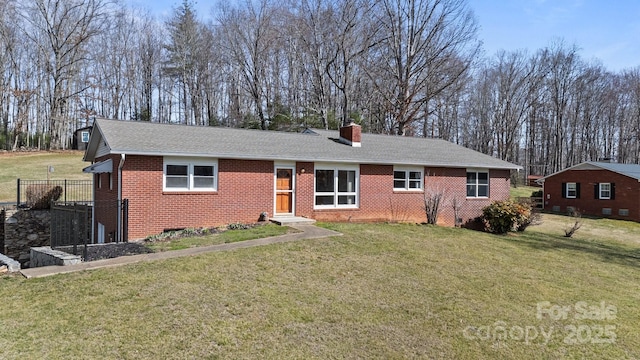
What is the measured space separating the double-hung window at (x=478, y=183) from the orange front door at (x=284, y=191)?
952cm

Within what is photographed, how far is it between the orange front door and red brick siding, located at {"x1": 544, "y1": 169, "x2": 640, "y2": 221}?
972 inches

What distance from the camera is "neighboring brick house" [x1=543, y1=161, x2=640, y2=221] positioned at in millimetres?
25750

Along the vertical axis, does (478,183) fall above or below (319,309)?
above

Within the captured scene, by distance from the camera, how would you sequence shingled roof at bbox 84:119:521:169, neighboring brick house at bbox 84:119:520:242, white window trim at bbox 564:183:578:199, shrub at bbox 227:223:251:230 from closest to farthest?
neighboring brick house at bbox 84:119:520:242 → shingled roof at bbox 84:119:521:169 → shrub at bbox 227:223:251:230 → white window trim at bbox 564:183:578:199

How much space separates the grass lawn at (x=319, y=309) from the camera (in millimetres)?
4879

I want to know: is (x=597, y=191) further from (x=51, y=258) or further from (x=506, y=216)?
(x=51, y=258)

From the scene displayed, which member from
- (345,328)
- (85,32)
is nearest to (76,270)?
(345,328)

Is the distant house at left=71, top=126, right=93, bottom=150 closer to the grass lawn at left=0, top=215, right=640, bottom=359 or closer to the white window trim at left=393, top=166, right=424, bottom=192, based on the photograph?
the white window trim at left=393, top=166, right=424, bottom=192

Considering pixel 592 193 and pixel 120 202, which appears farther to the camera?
pixel 592 193

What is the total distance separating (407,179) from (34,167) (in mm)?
27772

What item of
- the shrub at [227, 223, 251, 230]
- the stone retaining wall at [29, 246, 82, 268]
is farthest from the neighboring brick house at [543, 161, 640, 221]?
the stone retaining wall at [29, 246, 82, 268]

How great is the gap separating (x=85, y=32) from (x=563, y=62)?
53250 millimetres

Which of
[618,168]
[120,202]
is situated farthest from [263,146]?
[618,168]

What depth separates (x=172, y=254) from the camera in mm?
8734
